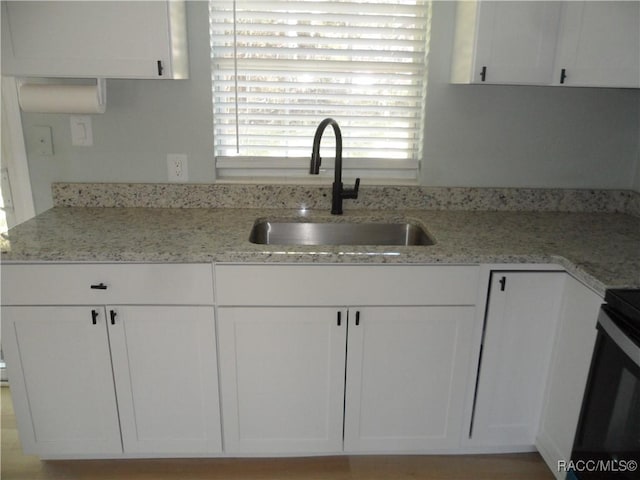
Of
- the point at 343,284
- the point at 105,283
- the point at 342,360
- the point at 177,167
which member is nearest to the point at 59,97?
the point at 177,167

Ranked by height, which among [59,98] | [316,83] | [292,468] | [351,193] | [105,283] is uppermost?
[316,83]

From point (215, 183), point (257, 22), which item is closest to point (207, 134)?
point (215, 183)

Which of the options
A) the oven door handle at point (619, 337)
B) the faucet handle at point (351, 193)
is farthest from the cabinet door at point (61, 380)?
the oven door handle at point (619, 337)

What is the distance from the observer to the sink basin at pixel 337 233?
1999mm

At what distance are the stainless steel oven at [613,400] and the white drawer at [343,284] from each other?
0.42m

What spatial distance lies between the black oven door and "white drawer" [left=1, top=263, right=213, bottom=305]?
1.20m

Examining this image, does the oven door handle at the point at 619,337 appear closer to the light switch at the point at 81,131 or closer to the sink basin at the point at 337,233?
the sink basin at the point at 337,233

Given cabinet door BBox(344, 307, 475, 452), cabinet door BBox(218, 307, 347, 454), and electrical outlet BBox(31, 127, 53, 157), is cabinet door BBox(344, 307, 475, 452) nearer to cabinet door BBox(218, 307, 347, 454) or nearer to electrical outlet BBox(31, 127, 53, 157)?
cabinet door BBox(218, 307, 347, 454)

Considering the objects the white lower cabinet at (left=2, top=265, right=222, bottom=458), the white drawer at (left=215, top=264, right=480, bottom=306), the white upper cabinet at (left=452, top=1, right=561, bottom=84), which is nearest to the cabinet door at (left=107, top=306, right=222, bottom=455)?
the white lower cabinet at (left=2, top=265, right=222, bottom=458)

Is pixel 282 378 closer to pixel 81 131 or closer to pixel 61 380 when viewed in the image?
pixel 61 380

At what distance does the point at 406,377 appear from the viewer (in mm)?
1699

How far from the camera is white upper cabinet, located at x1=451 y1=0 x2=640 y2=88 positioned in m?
1.68

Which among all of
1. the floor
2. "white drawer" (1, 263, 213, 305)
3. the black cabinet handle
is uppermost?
the black cabinet handle

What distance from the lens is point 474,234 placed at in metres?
1.76
